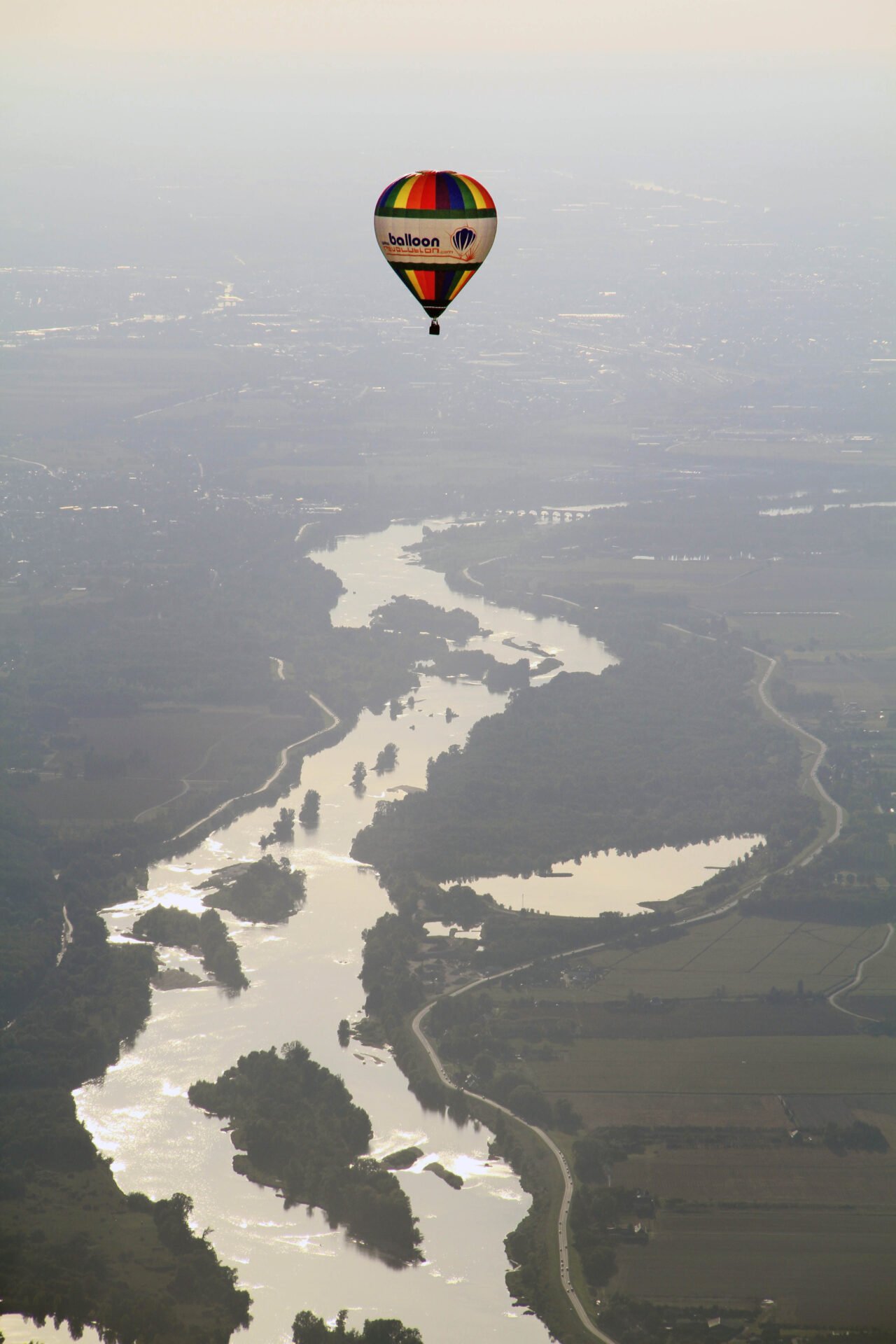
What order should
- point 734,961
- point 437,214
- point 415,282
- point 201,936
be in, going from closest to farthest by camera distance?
point 437,214
point 415,282
point 734,961
point 201,936

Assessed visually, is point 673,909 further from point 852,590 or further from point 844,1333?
point 852,590

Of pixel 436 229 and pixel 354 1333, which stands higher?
pixel 436 229

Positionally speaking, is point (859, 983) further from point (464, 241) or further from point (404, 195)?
point (404, 195)

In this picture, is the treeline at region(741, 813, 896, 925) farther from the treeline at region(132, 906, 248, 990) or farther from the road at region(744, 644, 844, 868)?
the treeline at region(132, 906, 248, 990)

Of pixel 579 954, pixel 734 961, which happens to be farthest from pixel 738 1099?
pixel 579 954

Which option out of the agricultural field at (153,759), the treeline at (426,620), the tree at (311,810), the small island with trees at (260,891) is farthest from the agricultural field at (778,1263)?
the treeline at (426,620)
